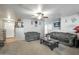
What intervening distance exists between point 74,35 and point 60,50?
0.39 m

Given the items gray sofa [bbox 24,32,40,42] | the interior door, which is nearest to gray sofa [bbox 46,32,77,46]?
gray sofa [bbox 24,32,40,42]

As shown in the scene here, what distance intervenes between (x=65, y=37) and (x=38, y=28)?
54cm

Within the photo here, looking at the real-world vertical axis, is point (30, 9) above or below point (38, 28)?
above

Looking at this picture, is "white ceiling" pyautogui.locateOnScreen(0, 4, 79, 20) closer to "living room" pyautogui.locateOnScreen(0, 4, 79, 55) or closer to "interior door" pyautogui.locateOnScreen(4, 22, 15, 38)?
"living room" pyautogui.locateOnScreen(0, 4, 79, 55)

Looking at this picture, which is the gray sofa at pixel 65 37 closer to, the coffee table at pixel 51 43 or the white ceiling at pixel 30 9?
the coffee table at pixel 51 43

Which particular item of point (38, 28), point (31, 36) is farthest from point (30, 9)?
point (31, 36)

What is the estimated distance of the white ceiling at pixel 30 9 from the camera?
8.34 ft

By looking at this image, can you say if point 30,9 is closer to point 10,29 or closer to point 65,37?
point 10,29

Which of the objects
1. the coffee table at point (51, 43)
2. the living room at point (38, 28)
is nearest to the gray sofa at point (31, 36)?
the living room at point (38, 28)

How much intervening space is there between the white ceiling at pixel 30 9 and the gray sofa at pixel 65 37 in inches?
13.7

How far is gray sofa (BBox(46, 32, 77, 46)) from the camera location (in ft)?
8.23

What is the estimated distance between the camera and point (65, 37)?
253 centimetres

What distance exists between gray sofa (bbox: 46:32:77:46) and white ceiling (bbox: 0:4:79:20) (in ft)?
1.14
